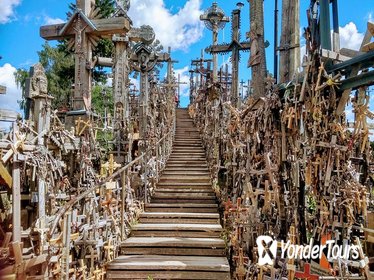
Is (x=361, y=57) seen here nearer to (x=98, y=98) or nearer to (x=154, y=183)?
(x=154, y=183)

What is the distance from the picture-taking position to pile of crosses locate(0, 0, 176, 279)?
15.1ft

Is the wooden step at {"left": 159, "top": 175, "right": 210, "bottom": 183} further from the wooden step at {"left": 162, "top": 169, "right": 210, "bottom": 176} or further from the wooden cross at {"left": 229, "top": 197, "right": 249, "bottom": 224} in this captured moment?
the wooden cross at {"left": 229, "top": 197, "right": 249, "bottom": 224}

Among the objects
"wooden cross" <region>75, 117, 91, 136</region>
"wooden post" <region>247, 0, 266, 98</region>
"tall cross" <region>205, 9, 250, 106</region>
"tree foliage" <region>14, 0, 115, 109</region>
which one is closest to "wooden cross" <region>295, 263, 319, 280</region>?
"wooden post" <region>247, 0, 266, 98</region>

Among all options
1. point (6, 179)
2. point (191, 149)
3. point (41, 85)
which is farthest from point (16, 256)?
point (191, 149)

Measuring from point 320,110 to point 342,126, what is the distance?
0.36 meters

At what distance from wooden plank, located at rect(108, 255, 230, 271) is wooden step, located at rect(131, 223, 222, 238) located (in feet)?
2.74

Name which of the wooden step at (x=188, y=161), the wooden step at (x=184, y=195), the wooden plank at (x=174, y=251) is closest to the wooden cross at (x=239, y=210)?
the wooden plank at (x=174, y=251)

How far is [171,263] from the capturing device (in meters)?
6.11

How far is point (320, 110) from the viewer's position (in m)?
4.26

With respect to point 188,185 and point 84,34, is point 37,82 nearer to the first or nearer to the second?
point 84,34

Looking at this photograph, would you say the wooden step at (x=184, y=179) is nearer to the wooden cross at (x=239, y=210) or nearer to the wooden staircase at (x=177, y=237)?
the wooden staircase at (x=177, y=237)

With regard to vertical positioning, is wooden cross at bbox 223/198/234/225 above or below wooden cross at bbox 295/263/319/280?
above

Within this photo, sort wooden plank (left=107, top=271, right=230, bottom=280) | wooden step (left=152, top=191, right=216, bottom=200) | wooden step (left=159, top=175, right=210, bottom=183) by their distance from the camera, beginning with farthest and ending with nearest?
wooden step (left=159, top=175, right=210, bottom=183)
wooden step (left=152, top=191, right=216, bottom=200)
wooden plank (left=107, top=271, right=230, bottom=280)
